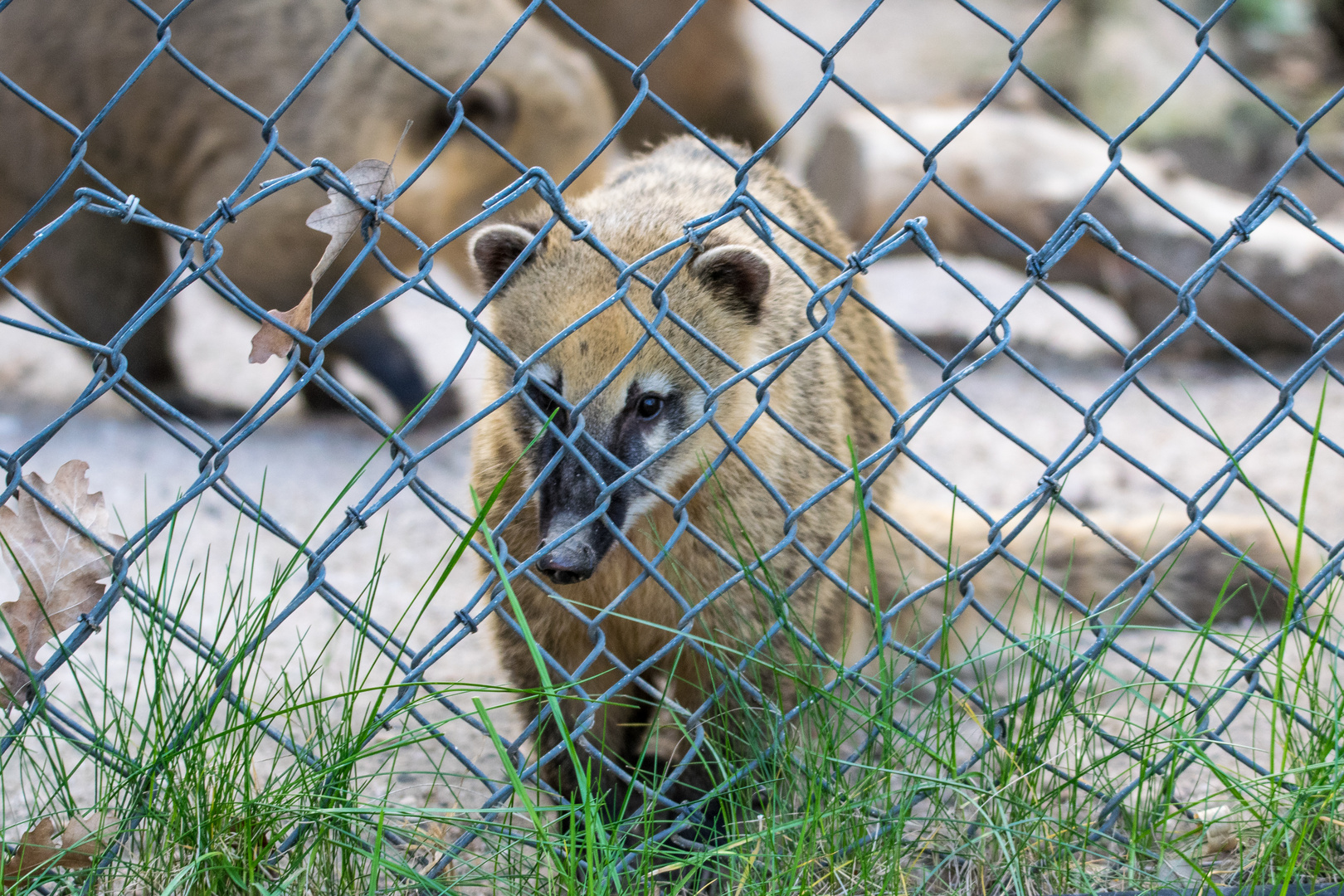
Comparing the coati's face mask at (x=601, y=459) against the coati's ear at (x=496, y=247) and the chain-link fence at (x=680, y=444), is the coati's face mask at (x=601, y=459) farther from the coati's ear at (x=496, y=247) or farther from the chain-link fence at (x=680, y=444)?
the coati's ear at (x=496, y=247)

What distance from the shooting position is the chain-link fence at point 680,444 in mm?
1505

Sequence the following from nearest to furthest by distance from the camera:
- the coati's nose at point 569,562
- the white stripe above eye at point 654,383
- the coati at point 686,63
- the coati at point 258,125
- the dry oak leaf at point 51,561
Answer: the dry oak leaf at point 51,561, the coati's nose at point 569,562, the white stripe above eye at point 654,383, the coati at point 258,125, the coati at point 686,63

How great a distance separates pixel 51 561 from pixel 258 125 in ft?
11.1

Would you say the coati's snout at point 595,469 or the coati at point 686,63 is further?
the coati at point 686,63

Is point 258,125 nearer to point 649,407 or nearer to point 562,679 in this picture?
point 649,407

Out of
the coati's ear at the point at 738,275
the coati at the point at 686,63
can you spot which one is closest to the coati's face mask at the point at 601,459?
the coati's ear at the point at 738,275

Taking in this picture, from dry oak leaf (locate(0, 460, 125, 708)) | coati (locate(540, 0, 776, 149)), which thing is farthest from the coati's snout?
coati (locate(540, 0, 776, 149))

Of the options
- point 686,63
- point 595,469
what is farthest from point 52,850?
Result: point 686,63

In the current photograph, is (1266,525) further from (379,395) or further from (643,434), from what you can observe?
(379,395)

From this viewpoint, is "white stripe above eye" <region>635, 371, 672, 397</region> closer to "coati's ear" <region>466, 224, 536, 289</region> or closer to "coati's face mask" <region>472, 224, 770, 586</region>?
"coati's face mask" <region>472, 224, 770, 586</region>

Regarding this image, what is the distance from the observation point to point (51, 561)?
149cm

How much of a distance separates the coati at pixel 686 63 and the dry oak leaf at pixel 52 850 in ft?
18.5

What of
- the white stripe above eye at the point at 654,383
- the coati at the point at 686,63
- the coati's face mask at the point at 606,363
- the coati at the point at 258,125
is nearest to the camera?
the coati's face mask at the point at 606,363

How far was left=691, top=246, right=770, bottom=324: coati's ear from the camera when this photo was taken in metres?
2.13
